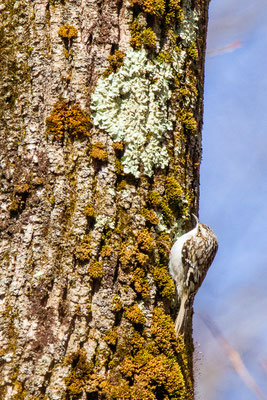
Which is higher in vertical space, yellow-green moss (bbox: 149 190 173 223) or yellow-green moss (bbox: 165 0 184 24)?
yellow-green moss (bbox: 165 0 184 24)

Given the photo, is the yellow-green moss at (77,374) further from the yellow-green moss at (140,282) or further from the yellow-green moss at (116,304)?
the yellow-green moss at (140,282)

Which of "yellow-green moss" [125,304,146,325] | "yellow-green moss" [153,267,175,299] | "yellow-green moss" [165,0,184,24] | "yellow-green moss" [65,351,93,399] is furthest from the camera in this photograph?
"yellow-green moss" [165,0,184,24]

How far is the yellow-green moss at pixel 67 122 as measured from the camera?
1.75 meters

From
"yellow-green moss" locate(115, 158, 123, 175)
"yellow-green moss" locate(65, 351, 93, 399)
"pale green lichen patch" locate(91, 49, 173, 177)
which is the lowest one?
"yellow-green moss" locate(65, 351, 93, 399)

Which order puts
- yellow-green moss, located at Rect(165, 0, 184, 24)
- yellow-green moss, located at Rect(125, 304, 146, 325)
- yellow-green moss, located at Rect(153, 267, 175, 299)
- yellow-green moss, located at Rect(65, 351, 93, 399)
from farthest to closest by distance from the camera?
1. yellow-green moss, located at Rect(165, 0, 184, 24)
2. yellow-green moss, located at Rect(153, 267, 175, 299)
3. yellow-green moss, located at Rect(125, 304, 146, 325)
4. yellow-green moss, located at Rect(65, 351, 93, 399)

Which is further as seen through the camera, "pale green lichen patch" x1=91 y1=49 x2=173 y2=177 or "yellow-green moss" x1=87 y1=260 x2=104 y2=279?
"pale green lichen patch" x1=91 y1=49 x2=173 y2=177

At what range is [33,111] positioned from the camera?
1804 mm

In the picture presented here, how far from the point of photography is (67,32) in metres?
1.81

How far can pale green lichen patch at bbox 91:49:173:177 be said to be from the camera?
70.4 inches

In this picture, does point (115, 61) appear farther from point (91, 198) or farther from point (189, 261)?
point (189, 261)

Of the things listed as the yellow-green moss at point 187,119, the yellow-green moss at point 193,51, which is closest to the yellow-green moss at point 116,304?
the yellow-green moss at point 187,119

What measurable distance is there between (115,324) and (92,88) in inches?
31.1

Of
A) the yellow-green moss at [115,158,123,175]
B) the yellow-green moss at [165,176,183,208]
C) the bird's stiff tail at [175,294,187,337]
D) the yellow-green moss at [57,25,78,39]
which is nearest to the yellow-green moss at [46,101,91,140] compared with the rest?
the yellow-green moss at [115,158,123,175]

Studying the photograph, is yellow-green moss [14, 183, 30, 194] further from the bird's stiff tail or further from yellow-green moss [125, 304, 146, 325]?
the bird's stiff tail
